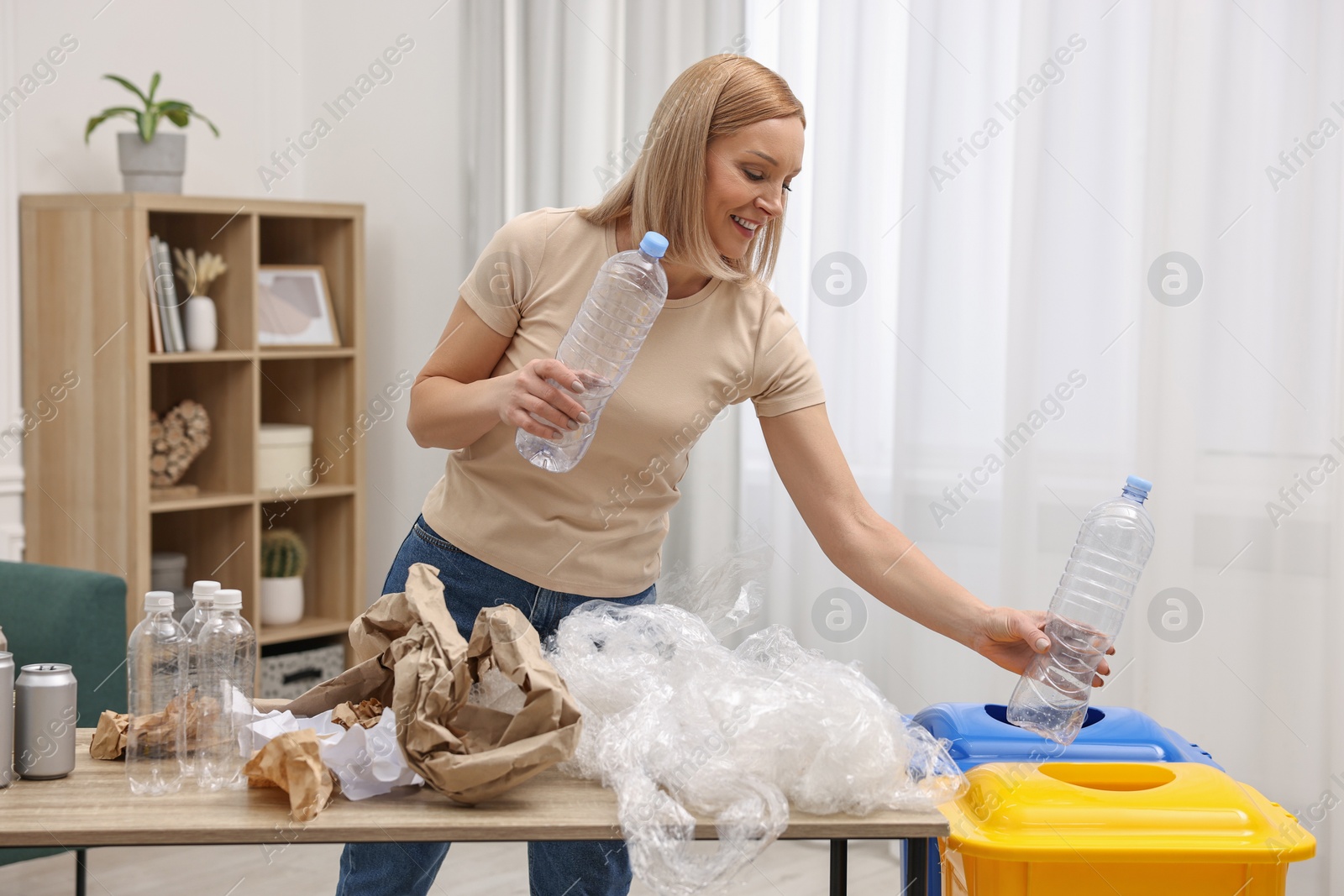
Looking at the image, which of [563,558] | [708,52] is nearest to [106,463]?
[708,52]

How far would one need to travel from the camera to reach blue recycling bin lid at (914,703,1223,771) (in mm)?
1575

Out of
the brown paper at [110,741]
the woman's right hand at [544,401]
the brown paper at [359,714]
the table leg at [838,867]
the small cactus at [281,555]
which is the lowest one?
the table leg at [838,867]

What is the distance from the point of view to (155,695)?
139 cm

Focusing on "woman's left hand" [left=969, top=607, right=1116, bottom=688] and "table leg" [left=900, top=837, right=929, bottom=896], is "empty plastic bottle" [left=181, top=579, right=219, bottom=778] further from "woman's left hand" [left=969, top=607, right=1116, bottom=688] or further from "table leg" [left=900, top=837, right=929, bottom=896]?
"woman's left hand" [left=969, top=607, right=1116, bottom=688]

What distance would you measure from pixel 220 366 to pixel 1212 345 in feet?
8.36

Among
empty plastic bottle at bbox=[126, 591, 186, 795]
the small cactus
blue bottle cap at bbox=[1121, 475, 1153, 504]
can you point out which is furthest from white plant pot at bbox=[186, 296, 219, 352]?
blue bottle cap at bbox=[1121, 475, 1153, 504]

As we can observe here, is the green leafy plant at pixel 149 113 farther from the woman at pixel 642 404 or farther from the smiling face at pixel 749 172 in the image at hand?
the smiling face at pixel 749 172

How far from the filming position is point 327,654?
149 inches

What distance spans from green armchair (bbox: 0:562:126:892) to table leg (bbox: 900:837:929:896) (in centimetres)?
166

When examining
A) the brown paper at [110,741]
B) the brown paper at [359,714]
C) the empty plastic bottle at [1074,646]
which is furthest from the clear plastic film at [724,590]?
the brown paper at [110,741]

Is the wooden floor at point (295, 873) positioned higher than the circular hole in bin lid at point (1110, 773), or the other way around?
the circular hole in bin lid at point (1110, 773)

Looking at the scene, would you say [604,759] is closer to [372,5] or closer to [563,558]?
[563,558]

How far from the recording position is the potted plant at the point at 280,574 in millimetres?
3682

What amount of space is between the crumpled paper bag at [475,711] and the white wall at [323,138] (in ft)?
8.01
